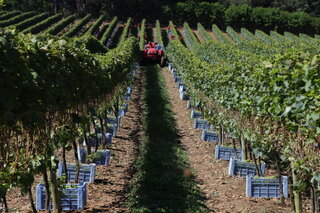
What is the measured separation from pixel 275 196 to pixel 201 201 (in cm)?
148

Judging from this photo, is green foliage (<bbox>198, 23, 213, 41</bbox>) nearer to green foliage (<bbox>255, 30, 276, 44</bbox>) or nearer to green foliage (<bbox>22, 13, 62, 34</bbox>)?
green foliage (<bbox>255, 30, 276, 44</bbox>)

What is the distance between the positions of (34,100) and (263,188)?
17.8 feet

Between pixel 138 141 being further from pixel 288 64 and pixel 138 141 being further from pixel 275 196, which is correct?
pixel 288 64

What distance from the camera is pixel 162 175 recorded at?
1020cm

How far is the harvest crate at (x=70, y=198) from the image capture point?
7441 mm

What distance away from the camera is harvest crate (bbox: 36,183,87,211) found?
7.44 m

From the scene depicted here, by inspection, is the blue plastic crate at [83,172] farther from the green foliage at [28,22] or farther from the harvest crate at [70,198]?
the green foliage at [28,22]

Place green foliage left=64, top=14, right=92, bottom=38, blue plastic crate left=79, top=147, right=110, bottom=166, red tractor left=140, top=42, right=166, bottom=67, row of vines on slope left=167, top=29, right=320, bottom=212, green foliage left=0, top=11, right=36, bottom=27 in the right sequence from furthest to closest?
1. green foliage left=0, top=11, right=36, bottom=27
2. green foliage left=64, top=14, right=92, bottom=38
3. red tractor left=140, top=42, right=166, bottom=67
4. blue plastic crate left=79, top=147, right=110, bottom=166
5. row of vines on slope left=167, top=29, right=320, bottom=212

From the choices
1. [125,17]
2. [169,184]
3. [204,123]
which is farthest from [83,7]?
[169,184]

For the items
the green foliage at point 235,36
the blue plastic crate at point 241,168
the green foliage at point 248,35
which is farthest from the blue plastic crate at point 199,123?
the green foliage at point 248,35

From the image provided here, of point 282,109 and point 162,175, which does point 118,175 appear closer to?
point 162,175

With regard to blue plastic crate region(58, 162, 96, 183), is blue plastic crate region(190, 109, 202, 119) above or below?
below

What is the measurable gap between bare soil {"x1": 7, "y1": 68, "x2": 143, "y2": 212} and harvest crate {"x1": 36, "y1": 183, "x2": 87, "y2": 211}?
274 millimetres

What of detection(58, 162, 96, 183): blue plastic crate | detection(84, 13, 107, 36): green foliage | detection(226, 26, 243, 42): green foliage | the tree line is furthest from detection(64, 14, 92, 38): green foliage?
detection(58, 162, 96, 183): blue plastic crate
